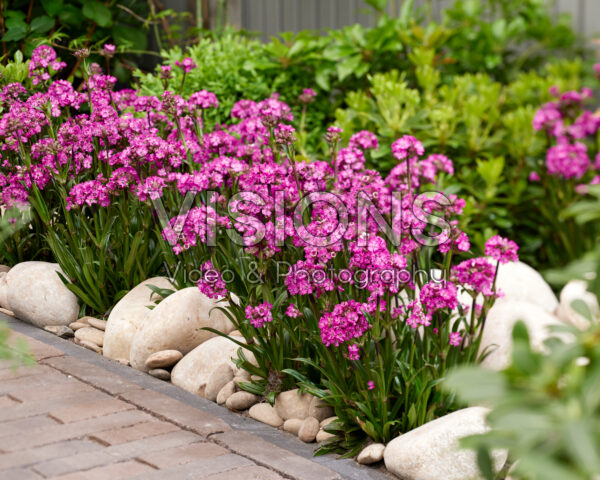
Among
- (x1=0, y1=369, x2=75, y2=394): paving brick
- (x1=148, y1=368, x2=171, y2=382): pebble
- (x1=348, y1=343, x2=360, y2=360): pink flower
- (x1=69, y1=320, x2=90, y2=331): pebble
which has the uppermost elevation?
(x1=348, y1=343, x2=360, y2=360): pink flower

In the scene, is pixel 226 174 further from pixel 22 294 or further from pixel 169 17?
pixel 169 17

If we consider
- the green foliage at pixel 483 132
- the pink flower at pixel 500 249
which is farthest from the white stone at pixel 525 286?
the pink flower at pixel 500 249

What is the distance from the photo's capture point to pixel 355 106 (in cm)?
465

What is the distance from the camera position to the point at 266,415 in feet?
9.81

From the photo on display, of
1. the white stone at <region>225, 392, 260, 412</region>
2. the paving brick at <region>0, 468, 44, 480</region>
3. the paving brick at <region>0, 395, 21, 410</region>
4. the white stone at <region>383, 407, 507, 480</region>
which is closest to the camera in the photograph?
the paving brick at <region>0, 468, 44, 480</region>

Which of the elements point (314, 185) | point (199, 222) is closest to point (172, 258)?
point (199, 222)

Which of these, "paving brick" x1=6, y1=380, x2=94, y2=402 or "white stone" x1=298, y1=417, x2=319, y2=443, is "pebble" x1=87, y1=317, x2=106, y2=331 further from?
"white stone" x1=298, y1=417, x2=319, y2=443

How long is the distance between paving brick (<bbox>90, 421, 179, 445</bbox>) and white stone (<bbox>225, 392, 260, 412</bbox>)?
32 cm

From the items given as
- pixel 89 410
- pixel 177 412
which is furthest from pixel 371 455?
pixel 89 410

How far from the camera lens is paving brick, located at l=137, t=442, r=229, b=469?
8.18 ft

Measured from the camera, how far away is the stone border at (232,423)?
2557mm

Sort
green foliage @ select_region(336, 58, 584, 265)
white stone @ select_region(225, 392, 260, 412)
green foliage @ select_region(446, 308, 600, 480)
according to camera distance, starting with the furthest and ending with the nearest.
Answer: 1. green foliage @ select_region(336, 58, 584, 265)
2. white stone @ select_region(225, 392, 260, 412)
3. green foliage @ select_region(446, 308, 600, 480)

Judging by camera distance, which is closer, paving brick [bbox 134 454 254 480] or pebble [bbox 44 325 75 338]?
paving brick [bbox 134 454 254 480]

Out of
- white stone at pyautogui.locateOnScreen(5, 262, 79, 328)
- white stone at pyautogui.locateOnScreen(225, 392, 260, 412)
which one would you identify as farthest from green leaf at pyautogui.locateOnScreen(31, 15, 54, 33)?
white stone at pyautogui.locateOnScreen(225, 392, 260, 412)
